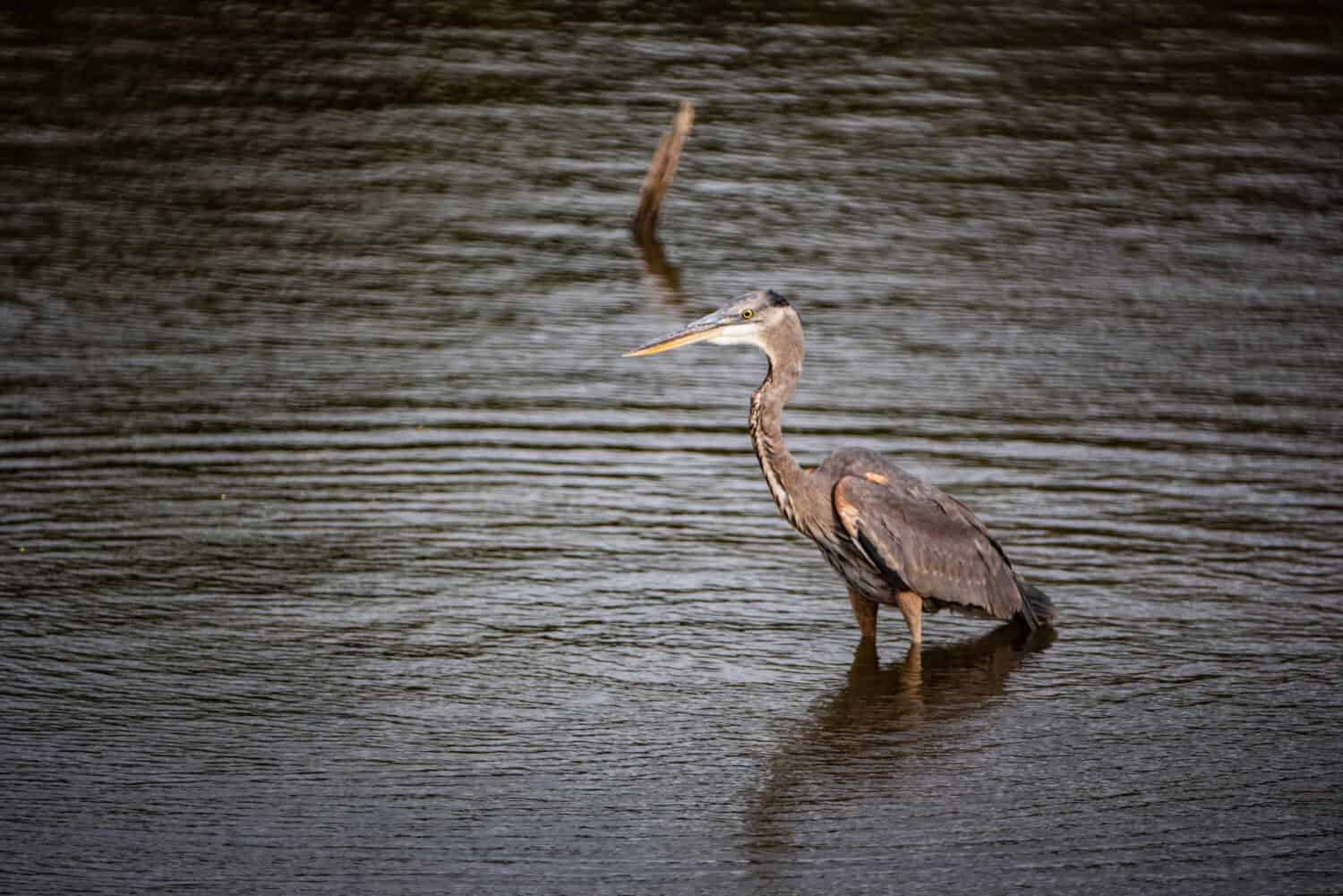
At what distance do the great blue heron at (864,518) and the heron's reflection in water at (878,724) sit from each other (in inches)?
8.1

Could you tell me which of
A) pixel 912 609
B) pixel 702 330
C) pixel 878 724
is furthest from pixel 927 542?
pixel 702 330

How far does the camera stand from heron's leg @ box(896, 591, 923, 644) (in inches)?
351

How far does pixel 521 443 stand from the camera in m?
11.6

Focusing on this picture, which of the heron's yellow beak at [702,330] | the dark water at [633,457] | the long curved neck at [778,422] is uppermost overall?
the heron's yellow beak at [702,330]

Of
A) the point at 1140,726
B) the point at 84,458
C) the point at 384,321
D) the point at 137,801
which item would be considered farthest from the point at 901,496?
the point at 384,321

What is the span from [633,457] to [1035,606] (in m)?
3.07

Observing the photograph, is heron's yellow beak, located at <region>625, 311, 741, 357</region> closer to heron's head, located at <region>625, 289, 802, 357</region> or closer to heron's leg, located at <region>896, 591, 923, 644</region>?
heron's head, located at <region>625, 289, 802, 357</region>

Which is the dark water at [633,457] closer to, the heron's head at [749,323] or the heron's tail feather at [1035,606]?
the heron's tail feather at [1035,606]

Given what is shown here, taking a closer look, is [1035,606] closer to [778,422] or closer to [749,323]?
[778,422]

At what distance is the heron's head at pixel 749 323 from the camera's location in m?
8.89

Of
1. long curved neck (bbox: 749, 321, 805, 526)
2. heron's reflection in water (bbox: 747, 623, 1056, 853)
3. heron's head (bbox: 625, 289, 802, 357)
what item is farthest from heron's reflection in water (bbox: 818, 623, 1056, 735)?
heron's head (bbox: 625, 289, 802, 357)

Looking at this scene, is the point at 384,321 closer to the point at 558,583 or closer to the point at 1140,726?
the point at 558,583

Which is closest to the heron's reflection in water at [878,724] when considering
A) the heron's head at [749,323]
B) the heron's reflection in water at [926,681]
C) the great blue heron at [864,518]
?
the heron's reflection in water at [926,681]

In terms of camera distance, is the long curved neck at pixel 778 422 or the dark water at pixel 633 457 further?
the long curved neck at pixel 778 422
